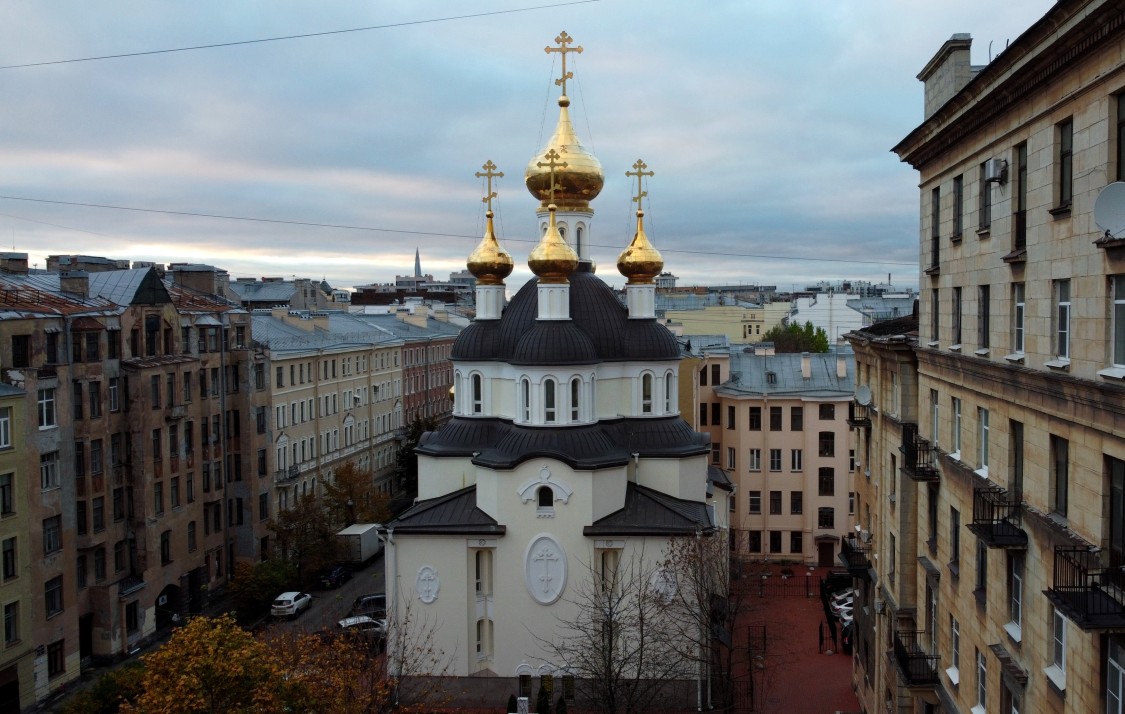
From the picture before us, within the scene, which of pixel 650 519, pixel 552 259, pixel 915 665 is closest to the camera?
pixel 915 665

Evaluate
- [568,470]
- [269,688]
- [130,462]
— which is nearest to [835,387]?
[568,470]

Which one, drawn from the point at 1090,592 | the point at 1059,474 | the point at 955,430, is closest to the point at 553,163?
the point at 955,430

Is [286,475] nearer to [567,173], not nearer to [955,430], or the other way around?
[567,173]

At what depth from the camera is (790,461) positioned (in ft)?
141

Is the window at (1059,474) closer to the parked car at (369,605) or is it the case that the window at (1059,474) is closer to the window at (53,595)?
the parked car at (369,605)

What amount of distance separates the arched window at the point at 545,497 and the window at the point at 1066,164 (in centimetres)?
1985

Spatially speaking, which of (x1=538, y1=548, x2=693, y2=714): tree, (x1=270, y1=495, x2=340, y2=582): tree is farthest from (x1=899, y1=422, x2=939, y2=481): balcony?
(x1=270, y1=495, x2=340, y2=582): tree

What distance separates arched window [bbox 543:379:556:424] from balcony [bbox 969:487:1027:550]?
1768cm

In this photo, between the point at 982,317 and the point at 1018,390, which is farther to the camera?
the point at 982,317

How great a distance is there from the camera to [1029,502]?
1243cm

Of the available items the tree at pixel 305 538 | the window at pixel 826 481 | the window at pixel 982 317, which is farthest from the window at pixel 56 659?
the window at pixel 826 481

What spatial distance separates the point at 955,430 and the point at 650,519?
13973mm

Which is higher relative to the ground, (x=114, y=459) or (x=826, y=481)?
(x=114, y=459)

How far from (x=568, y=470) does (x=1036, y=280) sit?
18.5m
